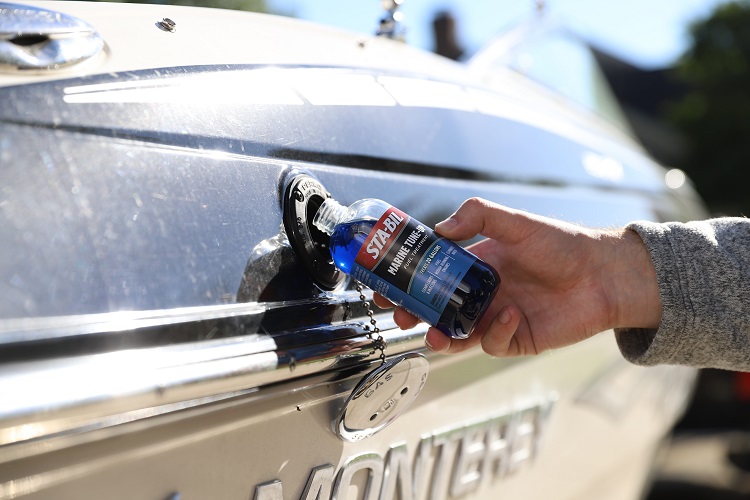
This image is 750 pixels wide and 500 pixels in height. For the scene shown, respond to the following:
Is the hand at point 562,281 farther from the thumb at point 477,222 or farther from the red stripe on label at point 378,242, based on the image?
the red stripe on label at point 378,242

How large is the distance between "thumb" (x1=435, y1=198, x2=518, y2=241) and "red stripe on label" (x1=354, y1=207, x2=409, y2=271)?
141 mm

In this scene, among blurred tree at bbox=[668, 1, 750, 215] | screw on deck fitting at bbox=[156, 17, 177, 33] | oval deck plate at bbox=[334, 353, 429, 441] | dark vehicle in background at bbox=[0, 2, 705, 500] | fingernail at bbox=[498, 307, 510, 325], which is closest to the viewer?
dark vehicle in background at bbox=[0, 2, 705, 500]

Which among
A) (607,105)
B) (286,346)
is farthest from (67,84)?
(607,105)

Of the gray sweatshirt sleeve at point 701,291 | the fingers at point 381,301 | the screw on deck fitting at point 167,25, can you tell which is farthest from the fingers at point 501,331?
the screw on deck fitting at point 167,25

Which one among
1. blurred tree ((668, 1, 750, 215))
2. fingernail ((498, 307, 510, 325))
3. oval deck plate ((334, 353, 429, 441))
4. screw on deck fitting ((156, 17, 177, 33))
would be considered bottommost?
blurred tree ((668, 1, 750, 215))

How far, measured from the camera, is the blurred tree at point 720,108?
18500 mm

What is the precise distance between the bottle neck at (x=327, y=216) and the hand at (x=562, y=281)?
360mm

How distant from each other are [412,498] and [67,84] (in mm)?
932

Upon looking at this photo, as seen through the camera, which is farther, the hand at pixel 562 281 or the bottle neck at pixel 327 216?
the hand at pixel 562 281

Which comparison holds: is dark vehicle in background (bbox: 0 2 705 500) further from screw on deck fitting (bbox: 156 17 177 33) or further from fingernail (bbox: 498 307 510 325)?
fingernail (bbox: 498 307 510 325)

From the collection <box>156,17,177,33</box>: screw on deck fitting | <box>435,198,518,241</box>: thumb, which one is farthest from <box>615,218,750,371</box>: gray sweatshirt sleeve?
<box>156,17,177,33</box>: screw on deck fitting

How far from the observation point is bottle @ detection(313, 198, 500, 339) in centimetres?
123

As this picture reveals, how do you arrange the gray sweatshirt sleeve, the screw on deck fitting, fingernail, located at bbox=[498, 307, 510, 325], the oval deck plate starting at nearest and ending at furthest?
1. the oval deck plate
2. the screw on deck fitting
3. fingernail, located at bbox=[498, 307, 510, 325]
4. the gray sweatshirt sleeve

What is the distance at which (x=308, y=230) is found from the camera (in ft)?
4.15
